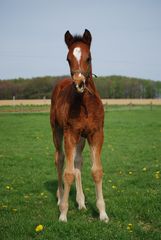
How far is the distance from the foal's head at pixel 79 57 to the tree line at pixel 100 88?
241 ft

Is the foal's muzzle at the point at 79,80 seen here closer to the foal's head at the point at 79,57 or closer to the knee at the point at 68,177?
the foal's head at the point at 79,57

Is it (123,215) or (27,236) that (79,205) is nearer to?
(123,215)

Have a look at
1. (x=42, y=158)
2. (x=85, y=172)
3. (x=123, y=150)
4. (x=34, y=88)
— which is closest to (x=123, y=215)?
(x=85, y=172)

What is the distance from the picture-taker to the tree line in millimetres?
93438

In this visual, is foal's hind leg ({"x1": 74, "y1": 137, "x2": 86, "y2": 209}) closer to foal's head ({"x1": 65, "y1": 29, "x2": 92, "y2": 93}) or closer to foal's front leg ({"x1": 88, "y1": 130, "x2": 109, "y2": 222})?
foal's front leg ({"x1": 88, "y1": 130, "x2": 109, "y2": 222})

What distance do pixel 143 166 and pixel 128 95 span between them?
333 ft

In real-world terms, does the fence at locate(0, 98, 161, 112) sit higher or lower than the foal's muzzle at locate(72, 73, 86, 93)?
lower

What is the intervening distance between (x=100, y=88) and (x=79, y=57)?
10009 centimetres

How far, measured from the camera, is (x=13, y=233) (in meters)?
5.81

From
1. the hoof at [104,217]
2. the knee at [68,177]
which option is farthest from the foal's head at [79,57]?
the hoof at [104,217]

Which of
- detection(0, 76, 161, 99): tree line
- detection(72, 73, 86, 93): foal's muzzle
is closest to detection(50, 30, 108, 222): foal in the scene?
detection(72, 73, 86, 93): foal's muzzle

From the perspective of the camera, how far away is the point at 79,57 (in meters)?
5.71

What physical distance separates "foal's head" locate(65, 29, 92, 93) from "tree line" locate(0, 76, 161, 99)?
73.3 m

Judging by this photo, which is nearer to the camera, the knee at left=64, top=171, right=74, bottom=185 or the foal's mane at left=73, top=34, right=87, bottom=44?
the foal's mane at left=73, top=34, right=87, bottom=44
